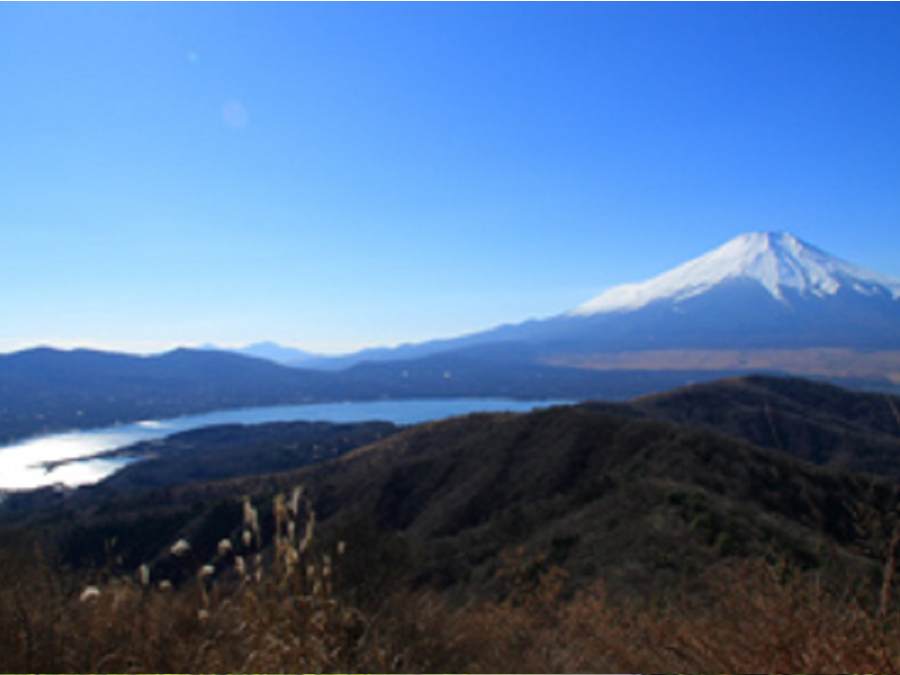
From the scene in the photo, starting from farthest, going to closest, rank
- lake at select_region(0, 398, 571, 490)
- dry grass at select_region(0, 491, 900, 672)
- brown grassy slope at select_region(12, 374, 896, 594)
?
lake at select_region(0, 398, 571, 490) → brown grassy slope at select_region(12, 374, 896, 594) → dry grass at select_region(0, 491, 900, 672)

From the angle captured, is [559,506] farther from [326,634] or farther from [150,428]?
[150,428]

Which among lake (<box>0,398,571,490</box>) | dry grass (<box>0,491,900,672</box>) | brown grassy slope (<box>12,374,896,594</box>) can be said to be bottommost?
lake (<box>0,398,571,490</box>)

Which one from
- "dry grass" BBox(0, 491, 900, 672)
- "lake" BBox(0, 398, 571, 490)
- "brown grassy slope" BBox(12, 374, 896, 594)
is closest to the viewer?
"dry grass" BBox(0, 491, 900, 672)

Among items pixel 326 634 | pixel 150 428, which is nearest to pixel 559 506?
pixel 326 634

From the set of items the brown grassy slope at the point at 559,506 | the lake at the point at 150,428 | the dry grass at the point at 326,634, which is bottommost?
the lake at the point at 150,428

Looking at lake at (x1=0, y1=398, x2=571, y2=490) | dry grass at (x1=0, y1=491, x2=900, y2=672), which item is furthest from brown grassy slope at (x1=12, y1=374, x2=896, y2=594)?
lake at (x1=0, y1=398, x2=571, y2=490)

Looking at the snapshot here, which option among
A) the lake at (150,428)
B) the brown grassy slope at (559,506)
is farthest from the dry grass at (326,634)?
the lake at (150,428)

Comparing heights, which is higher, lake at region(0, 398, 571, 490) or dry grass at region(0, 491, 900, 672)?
dry grass at region(0, 491, 900, 672)

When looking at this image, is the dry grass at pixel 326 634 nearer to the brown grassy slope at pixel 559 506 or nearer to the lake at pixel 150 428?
the brown grassy slope at pixel 559 506

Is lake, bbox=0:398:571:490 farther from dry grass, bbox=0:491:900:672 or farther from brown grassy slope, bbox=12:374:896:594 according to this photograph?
dry grass, bbox=0:491:900:672
